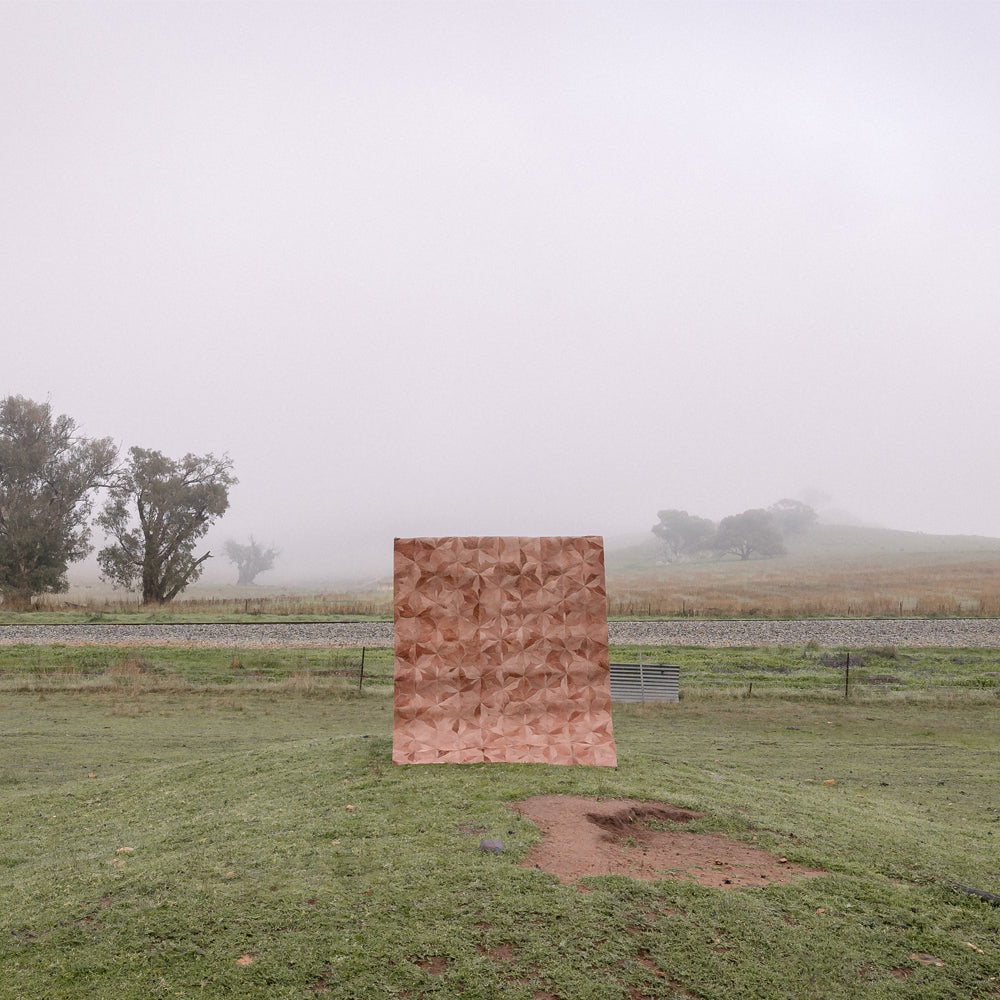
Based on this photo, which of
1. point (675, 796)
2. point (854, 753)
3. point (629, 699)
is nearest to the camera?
point (675, 796)

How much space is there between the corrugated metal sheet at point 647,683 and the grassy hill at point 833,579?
21457mm

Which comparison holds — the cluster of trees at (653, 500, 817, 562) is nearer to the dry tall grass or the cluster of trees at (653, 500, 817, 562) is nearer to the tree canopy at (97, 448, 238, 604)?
the dry tall grass

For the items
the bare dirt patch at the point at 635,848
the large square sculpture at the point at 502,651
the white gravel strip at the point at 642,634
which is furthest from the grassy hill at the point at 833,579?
the bare dirt patch at the point at 635,848

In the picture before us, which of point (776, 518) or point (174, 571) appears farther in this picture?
point (776, 518)

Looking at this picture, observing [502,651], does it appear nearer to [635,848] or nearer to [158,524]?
[635,848]

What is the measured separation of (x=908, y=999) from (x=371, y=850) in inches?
160

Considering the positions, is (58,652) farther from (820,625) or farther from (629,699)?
(820,625)

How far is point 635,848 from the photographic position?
262 inches

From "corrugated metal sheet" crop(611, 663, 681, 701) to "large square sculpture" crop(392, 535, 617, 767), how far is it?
9738 mm

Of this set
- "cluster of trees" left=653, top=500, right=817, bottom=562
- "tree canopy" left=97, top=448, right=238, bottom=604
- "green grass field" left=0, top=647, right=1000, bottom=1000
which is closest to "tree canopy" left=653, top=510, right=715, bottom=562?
"cluster of trees" left=653, top=500, right=817, bottom=562

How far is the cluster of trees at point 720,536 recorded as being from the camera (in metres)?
114

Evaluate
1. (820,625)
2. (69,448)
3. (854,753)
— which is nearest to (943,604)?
(820,625)

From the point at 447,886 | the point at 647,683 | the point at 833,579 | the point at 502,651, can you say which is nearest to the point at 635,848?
the point at 447,886

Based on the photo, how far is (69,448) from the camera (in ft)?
169
